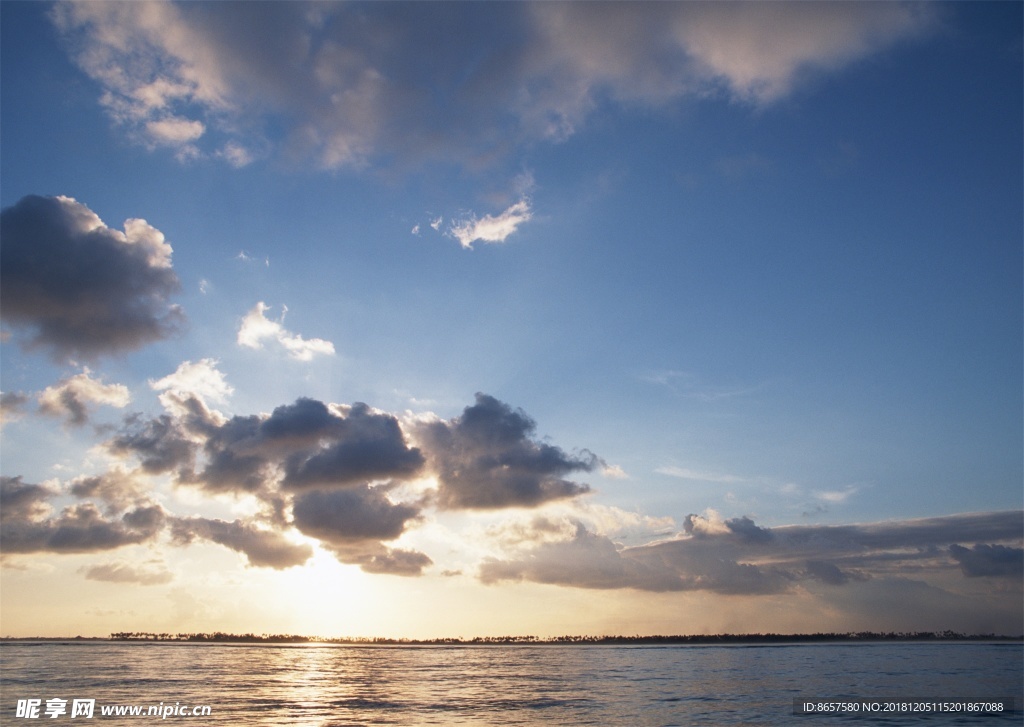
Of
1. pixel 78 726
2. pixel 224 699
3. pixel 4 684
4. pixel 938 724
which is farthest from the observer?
pixel 4 684

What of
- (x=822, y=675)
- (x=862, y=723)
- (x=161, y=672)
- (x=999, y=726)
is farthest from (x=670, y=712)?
(x=161, y=672)

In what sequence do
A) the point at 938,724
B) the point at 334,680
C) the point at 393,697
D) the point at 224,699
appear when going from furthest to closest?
the point at 334,680 < the point at 393,697 < the point at 224,699 < the point at 938,724

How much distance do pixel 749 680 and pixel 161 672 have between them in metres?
101

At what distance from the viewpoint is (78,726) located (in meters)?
54.8

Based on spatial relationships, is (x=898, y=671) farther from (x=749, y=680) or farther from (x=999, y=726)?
(x=999, y=726)

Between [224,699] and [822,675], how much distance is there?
323ft

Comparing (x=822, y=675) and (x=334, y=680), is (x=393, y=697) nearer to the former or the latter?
(x=334, y=680)

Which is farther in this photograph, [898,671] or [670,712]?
[898,671]

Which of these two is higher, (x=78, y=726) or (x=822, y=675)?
(x=78, y=726)

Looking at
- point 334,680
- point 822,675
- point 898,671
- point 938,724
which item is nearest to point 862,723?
point 938,724

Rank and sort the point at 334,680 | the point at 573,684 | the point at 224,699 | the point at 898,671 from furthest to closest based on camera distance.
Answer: the point at 898,671, the point at 334,680, the point at 573,684, the point at 224,699

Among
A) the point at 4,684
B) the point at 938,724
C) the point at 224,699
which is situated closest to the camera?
the point at 938,724

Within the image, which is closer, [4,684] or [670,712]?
[670,712]

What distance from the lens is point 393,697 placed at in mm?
82000
